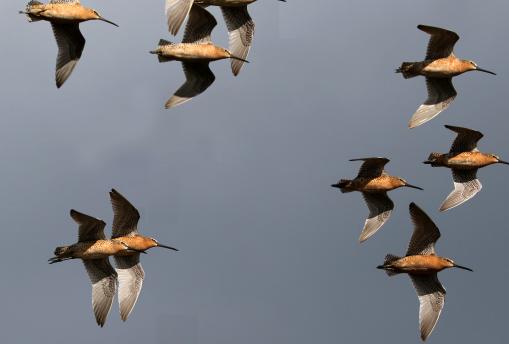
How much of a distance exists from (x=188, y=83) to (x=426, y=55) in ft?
18.6

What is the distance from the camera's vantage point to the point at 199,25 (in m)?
31.2

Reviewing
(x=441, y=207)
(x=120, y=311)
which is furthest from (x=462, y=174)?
(x=120, y=311)

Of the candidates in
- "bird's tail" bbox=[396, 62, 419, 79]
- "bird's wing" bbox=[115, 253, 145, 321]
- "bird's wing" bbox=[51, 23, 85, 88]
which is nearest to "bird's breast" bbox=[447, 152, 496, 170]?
"bird's tail" bbox=[396, 62, 419, 79]

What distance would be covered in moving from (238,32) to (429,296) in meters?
8.03

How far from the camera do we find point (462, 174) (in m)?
32.4

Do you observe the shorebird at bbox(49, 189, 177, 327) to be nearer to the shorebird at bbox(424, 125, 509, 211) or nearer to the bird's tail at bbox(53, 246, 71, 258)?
the bird's tail at bbox(53, 246, 71, 258)

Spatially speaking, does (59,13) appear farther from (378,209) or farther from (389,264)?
(389,264)

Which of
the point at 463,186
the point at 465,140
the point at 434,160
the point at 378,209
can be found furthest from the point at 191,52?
the point at 463,186

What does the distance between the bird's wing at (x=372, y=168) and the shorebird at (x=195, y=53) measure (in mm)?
3923

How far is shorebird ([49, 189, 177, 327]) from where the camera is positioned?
28.4 meters

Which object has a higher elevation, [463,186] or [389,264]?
[463,186]

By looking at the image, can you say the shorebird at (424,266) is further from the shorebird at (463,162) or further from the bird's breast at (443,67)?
the bird's breast at (443,67)

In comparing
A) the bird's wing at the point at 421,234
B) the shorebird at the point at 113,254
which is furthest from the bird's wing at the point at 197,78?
the bird's wing at the point at 421,234

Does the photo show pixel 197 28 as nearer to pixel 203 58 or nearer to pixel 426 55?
pixel 203 58
